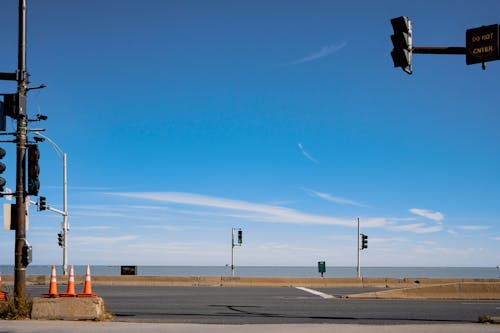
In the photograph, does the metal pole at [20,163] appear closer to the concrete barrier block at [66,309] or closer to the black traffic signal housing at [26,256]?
the black traffic signal housing at [26,256]

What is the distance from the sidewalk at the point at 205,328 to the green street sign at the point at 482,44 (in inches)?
215

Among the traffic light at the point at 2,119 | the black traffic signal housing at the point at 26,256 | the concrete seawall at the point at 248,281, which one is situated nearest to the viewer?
the black traffic signal housing at the point at 26,256

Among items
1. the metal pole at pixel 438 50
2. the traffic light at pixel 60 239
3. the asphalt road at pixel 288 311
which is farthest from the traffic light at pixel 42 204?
the metal pole at pixel 438 50

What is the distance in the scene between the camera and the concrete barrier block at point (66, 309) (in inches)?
518

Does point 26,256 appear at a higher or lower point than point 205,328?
higher

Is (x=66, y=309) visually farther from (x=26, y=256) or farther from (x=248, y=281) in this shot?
(x=248, y=281)

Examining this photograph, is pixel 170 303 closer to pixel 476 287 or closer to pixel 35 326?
pixel 35 326

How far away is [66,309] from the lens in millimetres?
13219

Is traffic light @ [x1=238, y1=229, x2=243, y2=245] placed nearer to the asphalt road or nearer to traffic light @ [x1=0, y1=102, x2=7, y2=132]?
the asphalt road

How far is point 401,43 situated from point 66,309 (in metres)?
9.24

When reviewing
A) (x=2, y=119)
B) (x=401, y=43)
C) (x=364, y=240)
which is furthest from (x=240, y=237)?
(x=401, y=43)

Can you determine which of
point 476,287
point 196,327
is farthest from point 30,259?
point 476,287

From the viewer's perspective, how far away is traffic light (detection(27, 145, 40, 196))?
14188 millimetres

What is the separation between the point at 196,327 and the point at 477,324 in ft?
20.7
